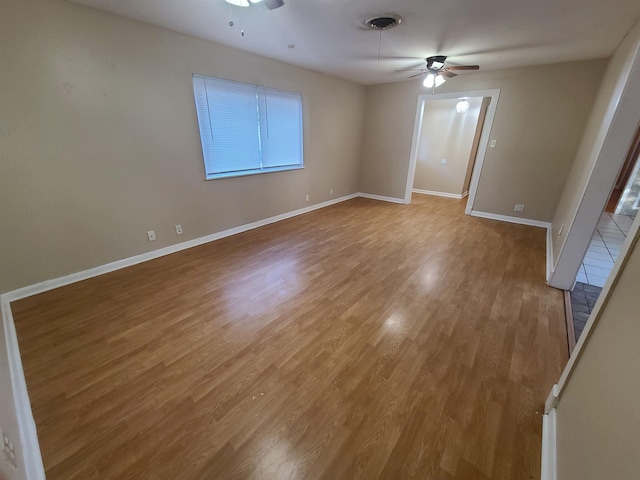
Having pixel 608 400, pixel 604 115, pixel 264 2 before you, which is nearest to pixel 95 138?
pixel 264 2

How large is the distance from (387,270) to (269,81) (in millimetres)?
3102

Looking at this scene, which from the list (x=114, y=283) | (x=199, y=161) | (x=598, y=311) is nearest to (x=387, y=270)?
(x=598, y=311)

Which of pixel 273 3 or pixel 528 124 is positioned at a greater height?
pixel 273 3

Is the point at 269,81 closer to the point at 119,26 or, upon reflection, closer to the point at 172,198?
the point at 119,26

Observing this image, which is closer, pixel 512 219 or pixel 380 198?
pixel 512 219

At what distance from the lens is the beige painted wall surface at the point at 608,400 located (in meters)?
0.71

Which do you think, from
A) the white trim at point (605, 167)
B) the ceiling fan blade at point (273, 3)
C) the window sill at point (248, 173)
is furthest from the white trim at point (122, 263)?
the white trim at point (605, 167)

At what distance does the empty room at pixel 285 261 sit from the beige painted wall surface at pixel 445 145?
5.10 ft

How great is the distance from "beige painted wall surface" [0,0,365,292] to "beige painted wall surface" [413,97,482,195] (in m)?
4.30

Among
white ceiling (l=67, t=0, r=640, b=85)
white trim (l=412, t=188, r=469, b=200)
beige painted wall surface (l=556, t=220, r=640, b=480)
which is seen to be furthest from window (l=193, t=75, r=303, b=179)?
white trim (l=412, t=188, r=469, b=200)

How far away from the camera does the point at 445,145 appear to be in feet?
20.4

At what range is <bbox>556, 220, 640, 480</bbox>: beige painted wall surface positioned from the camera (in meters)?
0.71

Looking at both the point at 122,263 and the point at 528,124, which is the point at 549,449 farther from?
the point at 528,124

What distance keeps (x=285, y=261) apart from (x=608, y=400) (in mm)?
2658
